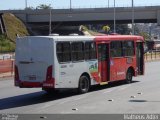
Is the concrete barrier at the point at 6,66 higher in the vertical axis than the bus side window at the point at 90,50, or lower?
lower

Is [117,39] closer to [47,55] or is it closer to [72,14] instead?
[47,55]

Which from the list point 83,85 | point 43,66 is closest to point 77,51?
point 83,85

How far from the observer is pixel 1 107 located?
50.1 ft

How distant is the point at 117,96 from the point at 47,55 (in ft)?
10.0

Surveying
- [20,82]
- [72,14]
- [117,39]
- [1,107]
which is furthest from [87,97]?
[72,14]

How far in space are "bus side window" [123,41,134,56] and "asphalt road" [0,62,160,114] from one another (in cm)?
212

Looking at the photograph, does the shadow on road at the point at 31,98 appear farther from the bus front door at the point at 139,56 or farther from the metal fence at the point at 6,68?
the metal fence at the point at 6,68

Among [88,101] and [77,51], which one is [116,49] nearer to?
[77,51]

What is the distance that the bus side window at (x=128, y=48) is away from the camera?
23.5 metres

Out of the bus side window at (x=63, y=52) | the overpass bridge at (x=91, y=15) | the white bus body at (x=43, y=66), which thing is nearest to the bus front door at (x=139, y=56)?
the white bus body at (x=43, y=66)

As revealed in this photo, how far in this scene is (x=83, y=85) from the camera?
64.1 ft

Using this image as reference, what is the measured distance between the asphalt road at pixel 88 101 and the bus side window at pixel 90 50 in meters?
1.47

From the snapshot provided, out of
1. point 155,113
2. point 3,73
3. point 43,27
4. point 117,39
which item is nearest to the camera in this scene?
point 155,113

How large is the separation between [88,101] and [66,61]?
2.51 meters
